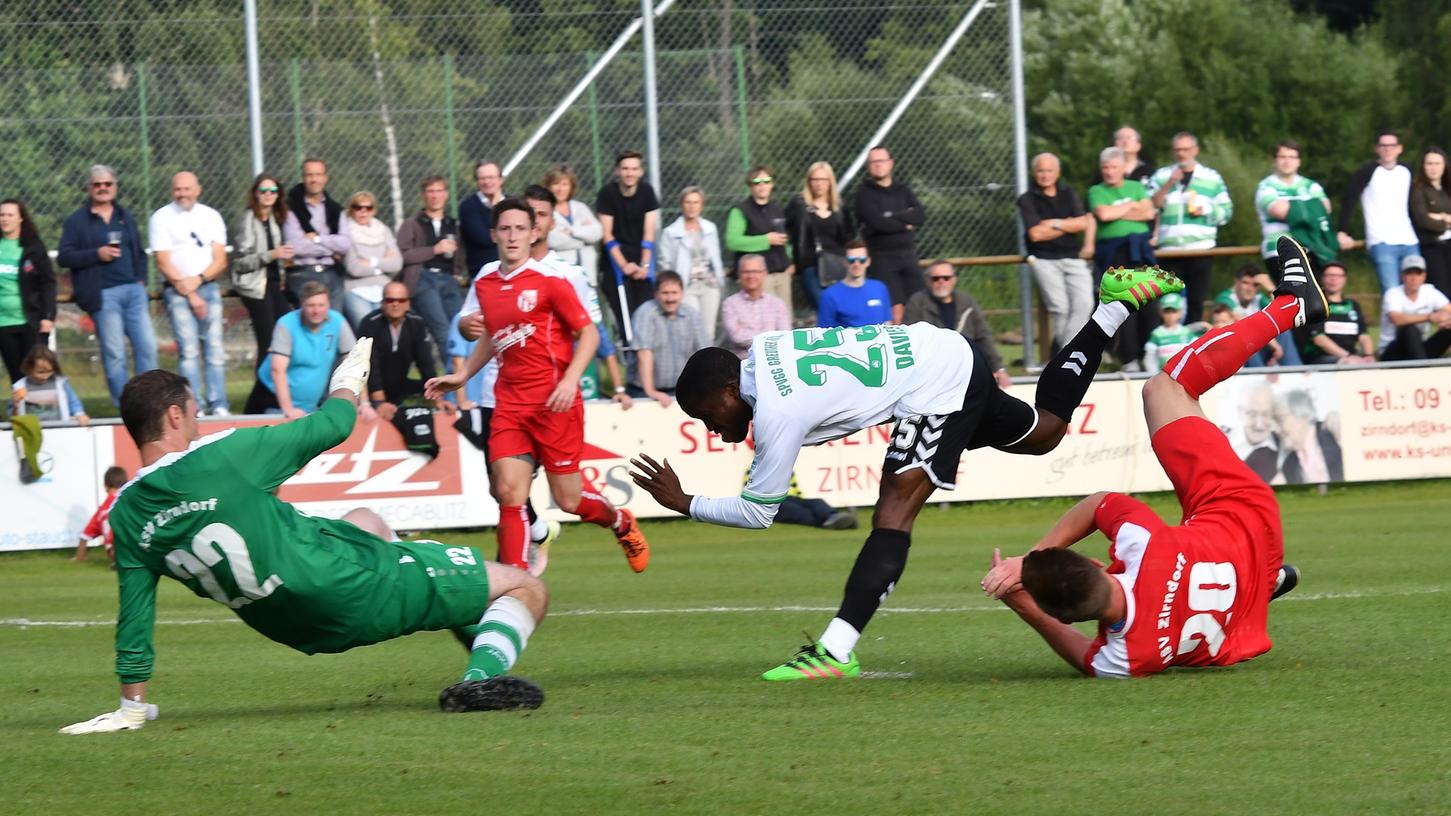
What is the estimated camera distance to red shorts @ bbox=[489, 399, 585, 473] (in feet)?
34.2

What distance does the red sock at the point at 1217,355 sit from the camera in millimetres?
7797

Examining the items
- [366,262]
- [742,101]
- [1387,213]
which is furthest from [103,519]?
[1387,213]

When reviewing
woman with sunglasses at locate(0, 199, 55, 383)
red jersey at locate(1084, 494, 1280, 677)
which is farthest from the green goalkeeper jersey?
woman with sunglasses at locate(0, 199, 55, 383)

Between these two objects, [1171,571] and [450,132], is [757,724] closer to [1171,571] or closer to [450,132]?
[1171,571]

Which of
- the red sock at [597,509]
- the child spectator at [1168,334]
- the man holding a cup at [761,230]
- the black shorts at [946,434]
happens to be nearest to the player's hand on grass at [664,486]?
the black shorts at [946,434]

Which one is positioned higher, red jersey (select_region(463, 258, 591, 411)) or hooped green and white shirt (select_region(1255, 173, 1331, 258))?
hooped green and white shirt (select_region(1255, 173, 1331, 258))

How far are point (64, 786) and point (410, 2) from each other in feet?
45.0

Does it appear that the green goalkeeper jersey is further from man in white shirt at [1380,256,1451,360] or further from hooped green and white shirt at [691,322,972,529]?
man in white shirt at [1380,256,1451,360]

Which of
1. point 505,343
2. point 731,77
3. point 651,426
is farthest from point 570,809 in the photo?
point 731,77

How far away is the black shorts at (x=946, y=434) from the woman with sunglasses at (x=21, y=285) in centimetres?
1076

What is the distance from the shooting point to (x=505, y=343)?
10445 mm

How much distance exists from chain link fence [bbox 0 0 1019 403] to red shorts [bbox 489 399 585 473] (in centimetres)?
788

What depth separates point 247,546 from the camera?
641cm

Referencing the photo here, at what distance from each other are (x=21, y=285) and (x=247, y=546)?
10.9 m
